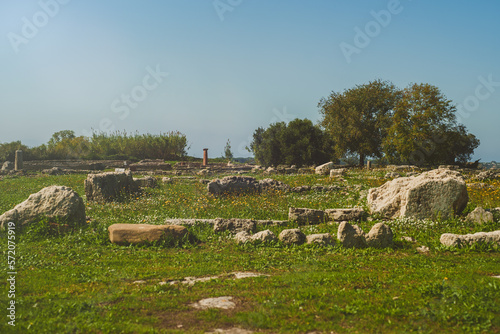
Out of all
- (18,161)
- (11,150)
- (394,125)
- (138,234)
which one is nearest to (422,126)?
(394,125)

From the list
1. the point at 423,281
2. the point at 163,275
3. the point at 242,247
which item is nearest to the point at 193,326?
the point at 163,275

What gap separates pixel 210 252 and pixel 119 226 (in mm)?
2855

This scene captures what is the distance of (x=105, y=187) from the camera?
60.3ft

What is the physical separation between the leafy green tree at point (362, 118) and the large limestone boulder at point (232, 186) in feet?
75.7

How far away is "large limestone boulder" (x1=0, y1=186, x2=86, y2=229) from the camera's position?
38.0 ft

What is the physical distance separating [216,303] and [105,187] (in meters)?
13.9

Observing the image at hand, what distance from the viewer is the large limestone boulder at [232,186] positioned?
18922 mm

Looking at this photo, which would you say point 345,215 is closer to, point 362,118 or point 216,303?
point 216,303

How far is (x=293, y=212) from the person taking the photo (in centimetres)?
1328

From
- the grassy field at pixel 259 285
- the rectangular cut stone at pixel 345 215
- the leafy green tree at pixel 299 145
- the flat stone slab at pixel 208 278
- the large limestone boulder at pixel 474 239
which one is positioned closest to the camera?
the grassy field at pixel 259 285

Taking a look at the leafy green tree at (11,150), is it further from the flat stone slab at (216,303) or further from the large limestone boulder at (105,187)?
the flat stone slab at (216,303)

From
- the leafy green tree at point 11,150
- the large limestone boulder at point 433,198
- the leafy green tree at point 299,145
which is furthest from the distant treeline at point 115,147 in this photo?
the large limestone boulder at point 433,198

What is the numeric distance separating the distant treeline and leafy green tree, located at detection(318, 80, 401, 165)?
955 inches

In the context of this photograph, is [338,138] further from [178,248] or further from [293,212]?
[178,248]
